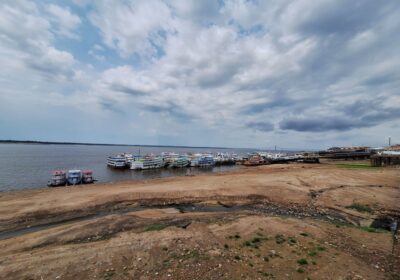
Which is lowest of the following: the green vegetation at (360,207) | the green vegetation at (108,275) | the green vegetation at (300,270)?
the green vegetation at (108,275)

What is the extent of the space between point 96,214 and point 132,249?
12.1 metres

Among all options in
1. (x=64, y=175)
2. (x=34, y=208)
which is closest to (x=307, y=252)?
(x=34, y=208)

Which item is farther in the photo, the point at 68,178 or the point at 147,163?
the point at 147,163

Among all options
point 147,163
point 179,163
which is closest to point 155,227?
point 147,163

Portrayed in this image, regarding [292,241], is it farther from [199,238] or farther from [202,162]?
[202,162]

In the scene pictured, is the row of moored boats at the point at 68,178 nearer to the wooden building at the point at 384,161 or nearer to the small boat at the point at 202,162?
the small boat at the point at 202,162

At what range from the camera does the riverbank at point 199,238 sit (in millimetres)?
9594

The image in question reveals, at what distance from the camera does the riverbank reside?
31.5 feet

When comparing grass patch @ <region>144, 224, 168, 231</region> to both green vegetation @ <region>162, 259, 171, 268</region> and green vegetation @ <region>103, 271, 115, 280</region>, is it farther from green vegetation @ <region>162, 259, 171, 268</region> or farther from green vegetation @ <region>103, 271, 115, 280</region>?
green vegetation @ <region>103, 271, 115, 280</region>

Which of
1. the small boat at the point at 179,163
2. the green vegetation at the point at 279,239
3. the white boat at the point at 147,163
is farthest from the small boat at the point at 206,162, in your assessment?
the green vegetation at the point at 279,239

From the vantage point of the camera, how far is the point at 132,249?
11555mm

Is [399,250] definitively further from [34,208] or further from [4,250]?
[34,208]

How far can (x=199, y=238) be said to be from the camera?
12742mm

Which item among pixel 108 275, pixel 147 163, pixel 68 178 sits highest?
pixel 147 163
